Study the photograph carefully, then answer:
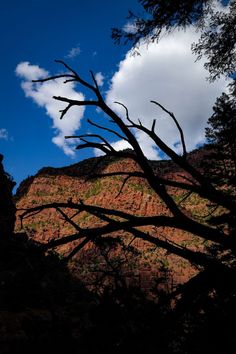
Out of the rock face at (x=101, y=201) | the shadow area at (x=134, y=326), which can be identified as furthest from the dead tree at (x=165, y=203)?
the rock face at (x=101, y=201)

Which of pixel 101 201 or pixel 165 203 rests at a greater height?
pixel 101 201

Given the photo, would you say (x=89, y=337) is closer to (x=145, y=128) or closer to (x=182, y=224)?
(x=182, y=224)

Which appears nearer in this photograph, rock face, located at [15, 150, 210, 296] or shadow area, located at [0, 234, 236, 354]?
shadow area, located at [0, 234, 236, 354]

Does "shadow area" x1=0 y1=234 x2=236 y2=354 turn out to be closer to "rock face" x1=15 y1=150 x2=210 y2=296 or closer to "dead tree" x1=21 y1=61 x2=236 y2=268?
"dead tree" x1=21 y1=61 x2=236 y2=268

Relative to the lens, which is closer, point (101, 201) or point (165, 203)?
point (165, 203)

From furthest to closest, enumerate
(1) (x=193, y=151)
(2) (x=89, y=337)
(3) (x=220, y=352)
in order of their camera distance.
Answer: (1) (x=193, y=151), (2) (x=89, y=337), (3) (x=220, y=352)

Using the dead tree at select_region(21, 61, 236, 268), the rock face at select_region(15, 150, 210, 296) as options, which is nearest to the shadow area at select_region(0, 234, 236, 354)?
the dead tree at select_region(21, 61, 236, 268)

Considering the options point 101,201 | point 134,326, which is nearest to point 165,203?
point 134,326

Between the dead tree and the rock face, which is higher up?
the rock face

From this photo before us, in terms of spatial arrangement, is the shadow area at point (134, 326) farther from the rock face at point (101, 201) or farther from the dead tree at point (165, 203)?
the rock face at point (101, 201)

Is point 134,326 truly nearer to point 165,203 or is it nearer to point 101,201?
point 165,203

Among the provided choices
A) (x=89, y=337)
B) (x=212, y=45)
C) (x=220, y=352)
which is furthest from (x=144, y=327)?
(x=212, y=45)

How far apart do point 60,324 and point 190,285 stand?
85 centimetres

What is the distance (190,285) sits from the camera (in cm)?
212
